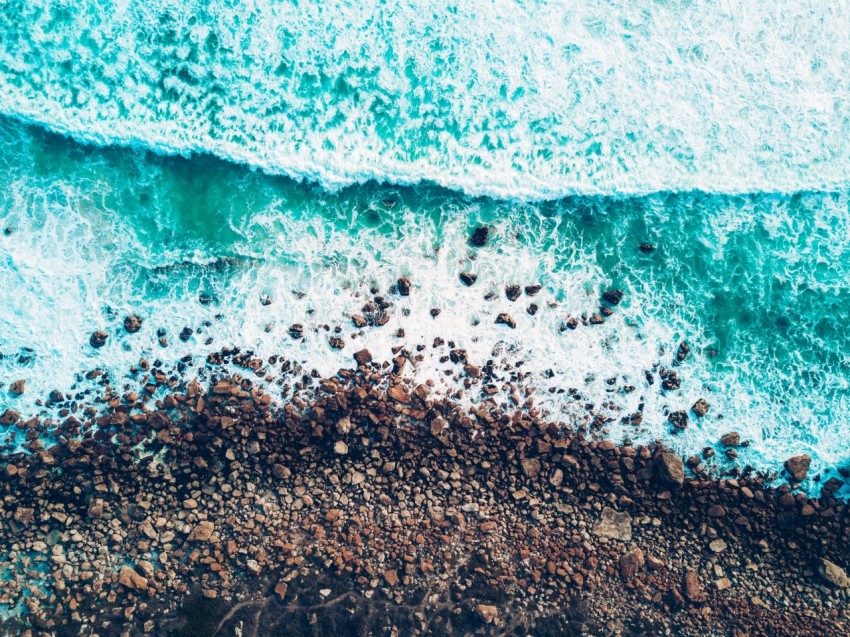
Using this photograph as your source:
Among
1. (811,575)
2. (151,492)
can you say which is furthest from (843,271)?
(151,492)

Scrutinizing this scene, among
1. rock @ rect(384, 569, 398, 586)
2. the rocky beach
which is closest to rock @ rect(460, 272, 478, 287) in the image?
the rocky beach

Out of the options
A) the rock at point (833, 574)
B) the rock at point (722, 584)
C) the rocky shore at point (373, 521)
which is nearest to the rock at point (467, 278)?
the rocky shore at point (373, 521)

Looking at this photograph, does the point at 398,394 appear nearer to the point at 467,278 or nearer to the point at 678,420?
the point at 467,278

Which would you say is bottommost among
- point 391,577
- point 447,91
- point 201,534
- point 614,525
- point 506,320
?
point 391,577

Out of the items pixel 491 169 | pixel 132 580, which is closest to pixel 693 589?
pixel 491 169

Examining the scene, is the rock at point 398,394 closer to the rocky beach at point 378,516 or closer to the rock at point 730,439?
the rocky beach at point 378,516

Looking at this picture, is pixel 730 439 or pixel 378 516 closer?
pixel 378 516
